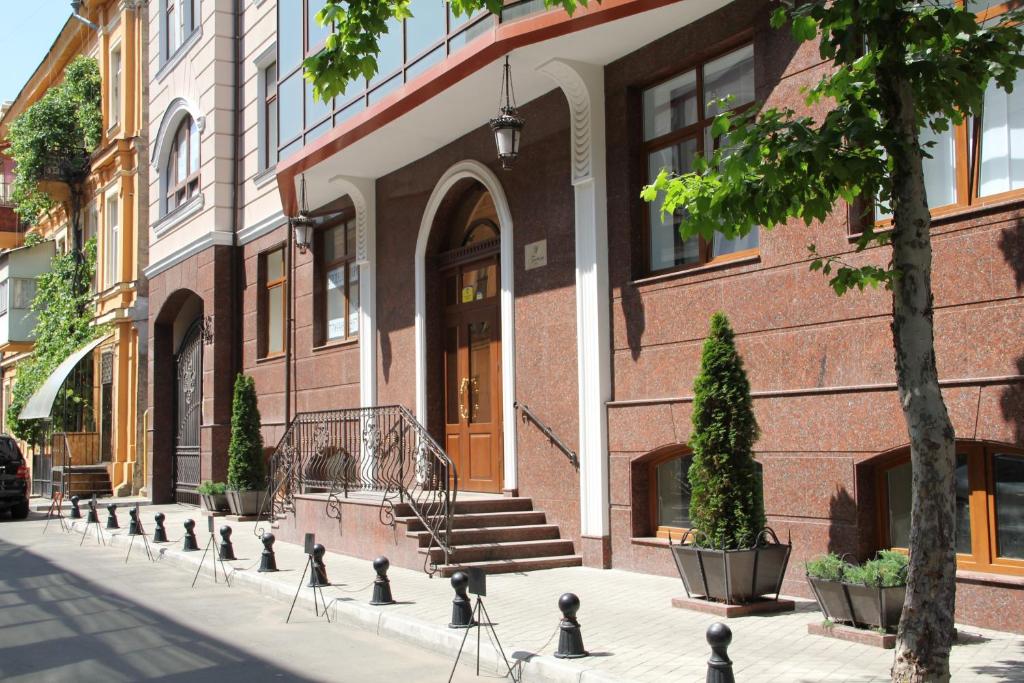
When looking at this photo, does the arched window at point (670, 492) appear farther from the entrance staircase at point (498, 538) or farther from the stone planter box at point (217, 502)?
the stone planter box at point (217, 502)

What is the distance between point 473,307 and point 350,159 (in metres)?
3.12

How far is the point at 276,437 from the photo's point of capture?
20.5 m

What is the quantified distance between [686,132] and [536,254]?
106 inches

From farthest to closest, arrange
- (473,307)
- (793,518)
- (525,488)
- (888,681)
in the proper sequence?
→ (473,307)
(525,488)
(793,518)
(888,681)

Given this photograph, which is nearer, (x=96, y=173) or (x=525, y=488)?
(x=525, y=488)

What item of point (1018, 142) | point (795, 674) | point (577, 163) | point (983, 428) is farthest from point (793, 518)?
point (577, 163)

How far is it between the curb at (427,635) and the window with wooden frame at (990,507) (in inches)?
132

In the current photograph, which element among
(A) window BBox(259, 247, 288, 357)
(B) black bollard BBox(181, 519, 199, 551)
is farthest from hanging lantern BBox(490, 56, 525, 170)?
(A) window BBox(259, 247, 288, 357)

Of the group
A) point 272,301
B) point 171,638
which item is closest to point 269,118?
point 272,301

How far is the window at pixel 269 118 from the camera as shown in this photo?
21.2 metres

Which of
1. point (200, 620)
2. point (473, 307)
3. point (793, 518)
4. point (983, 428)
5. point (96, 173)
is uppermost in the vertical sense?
point (96, 173)

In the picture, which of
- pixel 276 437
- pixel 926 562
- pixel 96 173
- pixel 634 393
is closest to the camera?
pixel 926 562

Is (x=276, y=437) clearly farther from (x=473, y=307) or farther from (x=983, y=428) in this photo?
(x=983, y=428)

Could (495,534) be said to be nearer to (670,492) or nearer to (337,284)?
(670,492)
